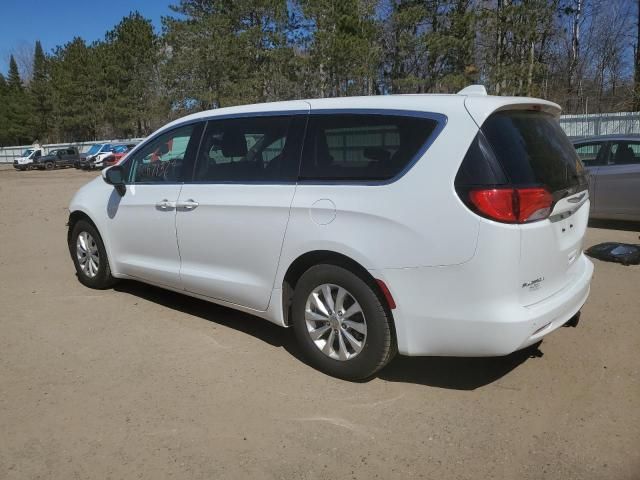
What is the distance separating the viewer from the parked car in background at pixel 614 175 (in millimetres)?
8844

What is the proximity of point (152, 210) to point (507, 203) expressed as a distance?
307 centimetres

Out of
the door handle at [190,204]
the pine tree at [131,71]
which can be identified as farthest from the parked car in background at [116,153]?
the door handle at [190,204]

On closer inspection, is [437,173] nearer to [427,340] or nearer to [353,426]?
[427,340]

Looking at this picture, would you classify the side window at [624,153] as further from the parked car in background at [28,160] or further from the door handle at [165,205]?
the parked car in background at [28,160]

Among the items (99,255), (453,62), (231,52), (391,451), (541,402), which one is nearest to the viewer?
(391,451)

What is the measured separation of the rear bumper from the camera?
316 cm

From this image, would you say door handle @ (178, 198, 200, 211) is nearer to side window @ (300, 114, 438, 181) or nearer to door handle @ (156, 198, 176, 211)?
door handle @ (156, 198, 176, 211)

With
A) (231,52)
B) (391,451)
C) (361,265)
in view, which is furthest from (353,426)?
(231,52)

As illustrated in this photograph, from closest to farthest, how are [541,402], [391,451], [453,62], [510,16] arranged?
[391,451] < [541,402] < [510,16] < [453,62]

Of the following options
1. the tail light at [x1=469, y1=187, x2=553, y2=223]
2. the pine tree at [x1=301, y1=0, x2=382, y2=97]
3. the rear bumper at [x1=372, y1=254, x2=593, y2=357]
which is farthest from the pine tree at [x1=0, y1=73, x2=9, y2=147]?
the tail light at [x1=469, y1=187, x2=553, y2=223]

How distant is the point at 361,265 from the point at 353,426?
3.10 feet

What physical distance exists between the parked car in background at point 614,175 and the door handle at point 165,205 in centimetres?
662

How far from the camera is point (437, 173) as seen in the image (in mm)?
3254

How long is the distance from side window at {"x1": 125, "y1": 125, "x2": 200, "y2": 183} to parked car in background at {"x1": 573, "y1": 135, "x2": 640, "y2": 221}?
21.1ft
